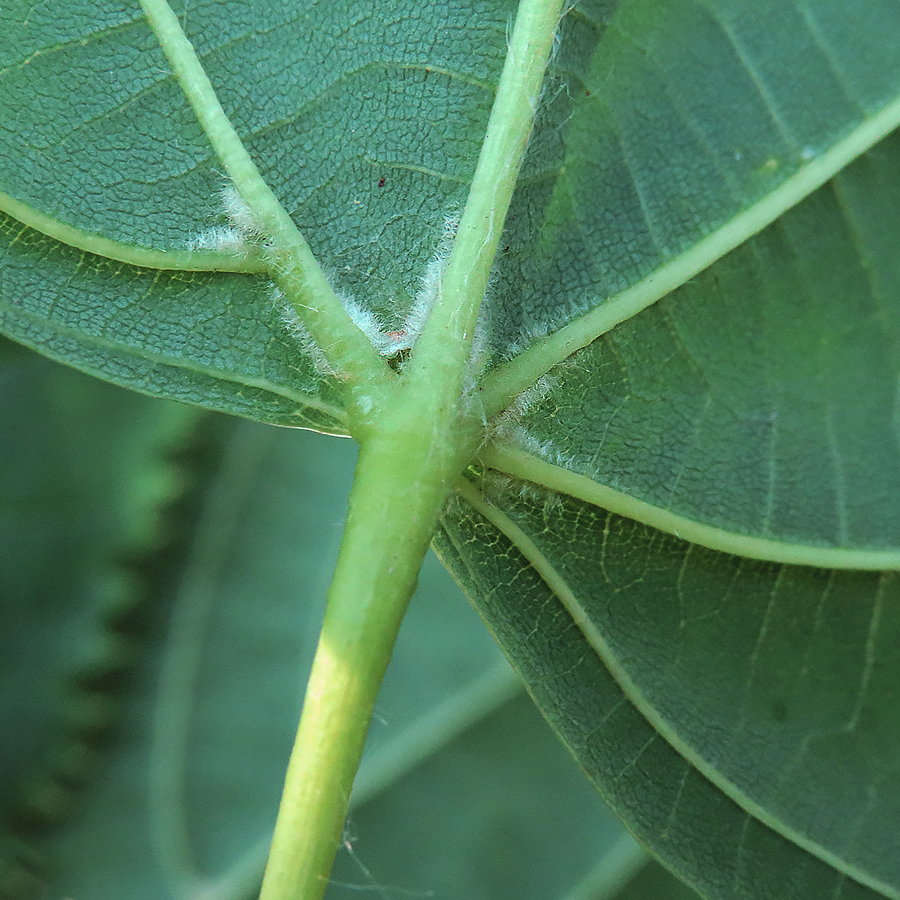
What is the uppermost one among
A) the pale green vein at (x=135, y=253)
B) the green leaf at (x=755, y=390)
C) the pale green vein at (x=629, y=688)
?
the pale green vein at (x=135, y=253)

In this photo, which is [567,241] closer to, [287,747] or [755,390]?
[755,390]

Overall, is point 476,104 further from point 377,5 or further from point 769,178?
point 769,178

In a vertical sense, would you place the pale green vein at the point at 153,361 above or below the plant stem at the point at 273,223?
below

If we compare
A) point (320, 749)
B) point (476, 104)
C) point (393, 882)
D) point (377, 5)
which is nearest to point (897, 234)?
point (476, 104)

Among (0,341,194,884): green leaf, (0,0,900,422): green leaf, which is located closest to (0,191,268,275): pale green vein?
(0,0,900,422): green leaf

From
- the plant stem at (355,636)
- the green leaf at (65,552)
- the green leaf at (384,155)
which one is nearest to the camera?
the plant stem at (355,636)

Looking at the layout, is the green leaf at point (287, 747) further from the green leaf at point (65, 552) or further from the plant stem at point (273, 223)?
the plant stem at point (273, 223)

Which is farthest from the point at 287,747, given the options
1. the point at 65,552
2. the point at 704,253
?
the point at 704,253

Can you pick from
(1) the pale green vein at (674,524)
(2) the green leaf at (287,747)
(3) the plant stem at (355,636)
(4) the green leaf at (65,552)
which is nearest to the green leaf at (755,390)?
(1) the pale green vein at (674,524)
